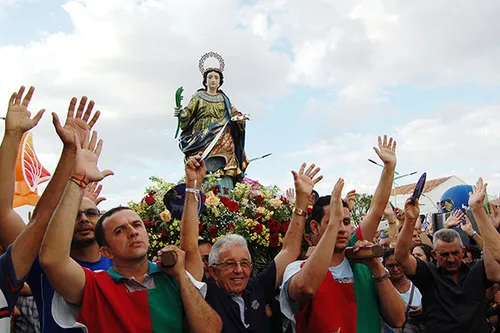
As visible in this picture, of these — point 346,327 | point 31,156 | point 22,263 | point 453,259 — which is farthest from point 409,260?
point 31,156

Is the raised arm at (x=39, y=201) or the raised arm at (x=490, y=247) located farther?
the raised arm at (x=490, y=247)

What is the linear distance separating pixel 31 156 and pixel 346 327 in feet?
36.8

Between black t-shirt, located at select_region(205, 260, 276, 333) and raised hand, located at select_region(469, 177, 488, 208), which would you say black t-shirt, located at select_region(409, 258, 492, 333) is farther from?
black t-shirt, located at select_region(205, 260, 276, 333)

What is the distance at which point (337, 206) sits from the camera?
3.38m

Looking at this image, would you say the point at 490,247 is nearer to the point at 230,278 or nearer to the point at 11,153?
the point at 230,278

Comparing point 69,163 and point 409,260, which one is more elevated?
point 69,163

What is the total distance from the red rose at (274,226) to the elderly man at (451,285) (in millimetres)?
1783

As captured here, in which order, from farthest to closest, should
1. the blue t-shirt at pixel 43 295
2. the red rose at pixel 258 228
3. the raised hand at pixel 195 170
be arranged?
1. the red rose at pixel 258 228
2. the raised hand at pixel 195 170
3. the blue t-shirt at pixel 43 295

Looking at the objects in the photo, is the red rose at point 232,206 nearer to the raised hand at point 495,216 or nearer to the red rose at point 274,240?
the red rose at point 274,240

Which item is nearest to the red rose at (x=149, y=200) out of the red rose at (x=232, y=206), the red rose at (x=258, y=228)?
the red rose at (x=232, y=206)

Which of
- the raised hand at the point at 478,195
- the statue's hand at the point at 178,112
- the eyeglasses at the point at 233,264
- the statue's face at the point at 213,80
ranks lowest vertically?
the eyeglasses at the point at 233,264

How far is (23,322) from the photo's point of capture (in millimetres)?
3834

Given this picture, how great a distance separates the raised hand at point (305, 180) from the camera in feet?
12.9

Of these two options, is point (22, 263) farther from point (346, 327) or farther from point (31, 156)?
point (31, 156)
